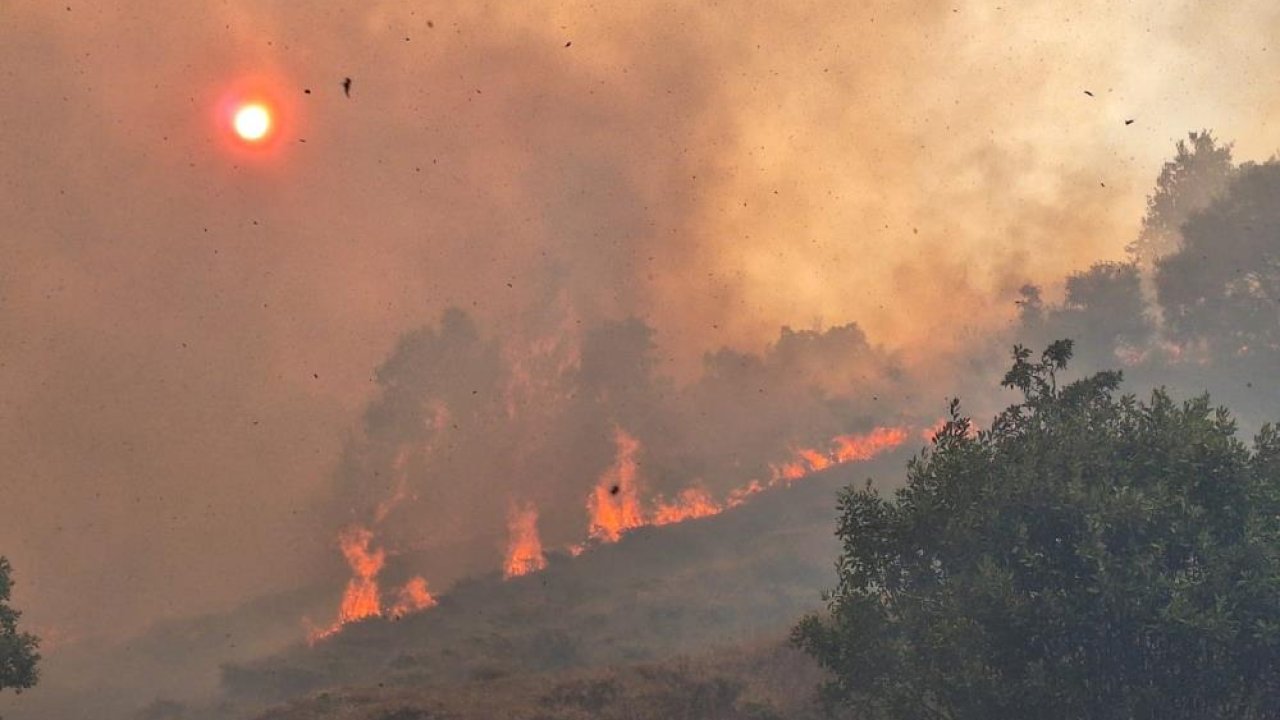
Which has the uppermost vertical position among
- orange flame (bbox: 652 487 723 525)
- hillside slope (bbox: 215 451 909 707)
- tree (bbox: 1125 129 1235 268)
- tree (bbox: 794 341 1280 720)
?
tree (bbox: 1125 129 1235 268)

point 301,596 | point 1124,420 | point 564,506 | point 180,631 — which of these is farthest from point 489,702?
point 180,631

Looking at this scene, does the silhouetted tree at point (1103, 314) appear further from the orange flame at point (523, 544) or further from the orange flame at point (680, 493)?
the orange flame at point (523, 544)

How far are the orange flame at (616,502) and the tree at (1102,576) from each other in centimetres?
7306

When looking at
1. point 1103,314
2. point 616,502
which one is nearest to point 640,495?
point 616,502

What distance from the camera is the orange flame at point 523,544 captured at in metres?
83.8

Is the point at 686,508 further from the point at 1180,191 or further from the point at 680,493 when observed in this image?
the point at 1180,191

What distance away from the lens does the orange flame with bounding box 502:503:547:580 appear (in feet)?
275

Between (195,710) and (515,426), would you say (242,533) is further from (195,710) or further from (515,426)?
(195,710)

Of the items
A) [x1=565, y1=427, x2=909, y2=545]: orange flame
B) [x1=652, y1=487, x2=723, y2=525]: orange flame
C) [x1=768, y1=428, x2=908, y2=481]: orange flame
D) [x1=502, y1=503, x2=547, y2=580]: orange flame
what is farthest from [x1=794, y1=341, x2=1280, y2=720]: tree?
[x1=768, y1=428, x2=908, y2=481]: orange flame

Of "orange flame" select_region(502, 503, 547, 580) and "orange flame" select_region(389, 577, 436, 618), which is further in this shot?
"orange flame" select_region(502, 503, 547, 580)

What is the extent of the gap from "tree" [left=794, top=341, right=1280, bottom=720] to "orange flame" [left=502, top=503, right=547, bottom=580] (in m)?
67.3

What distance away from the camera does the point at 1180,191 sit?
99250mm

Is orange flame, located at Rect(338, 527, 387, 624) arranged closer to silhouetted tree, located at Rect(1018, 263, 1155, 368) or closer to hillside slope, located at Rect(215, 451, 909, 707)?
hillside slope, located at Rect(215, 451, 909, 707)

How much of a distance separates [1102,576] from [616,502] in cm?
8308
